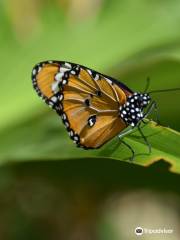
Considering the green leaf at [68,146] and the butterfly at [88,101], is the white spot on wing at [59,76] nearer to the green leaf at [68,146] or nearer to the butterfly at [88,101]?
the butterfly at [88,101]

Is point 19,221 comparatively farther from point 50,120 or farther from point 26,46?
point 26,46

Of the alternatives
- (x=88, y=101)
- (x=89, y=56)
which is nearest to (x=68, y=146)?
(x=88, y=101)

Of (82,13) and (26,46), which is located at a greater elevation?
(82,13)

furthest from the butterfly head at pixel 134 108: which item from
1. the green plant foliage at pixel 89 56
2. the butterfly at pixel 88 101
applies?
the green plant foliage at pixel 89 56

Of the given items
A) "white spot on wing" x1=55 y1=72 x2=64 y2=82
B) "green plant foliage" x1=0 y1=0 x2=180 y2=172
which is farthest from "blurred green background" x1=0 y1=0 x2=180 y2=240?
"white spot on wing" x1=55 y1=72 x2=64 y2=82

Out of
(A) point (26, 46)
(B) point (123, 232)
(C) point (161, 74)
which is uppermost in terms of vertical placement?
(A) point (26, 46)

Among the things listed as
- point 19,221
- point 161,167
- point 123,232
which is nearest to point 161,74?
point 161,167
